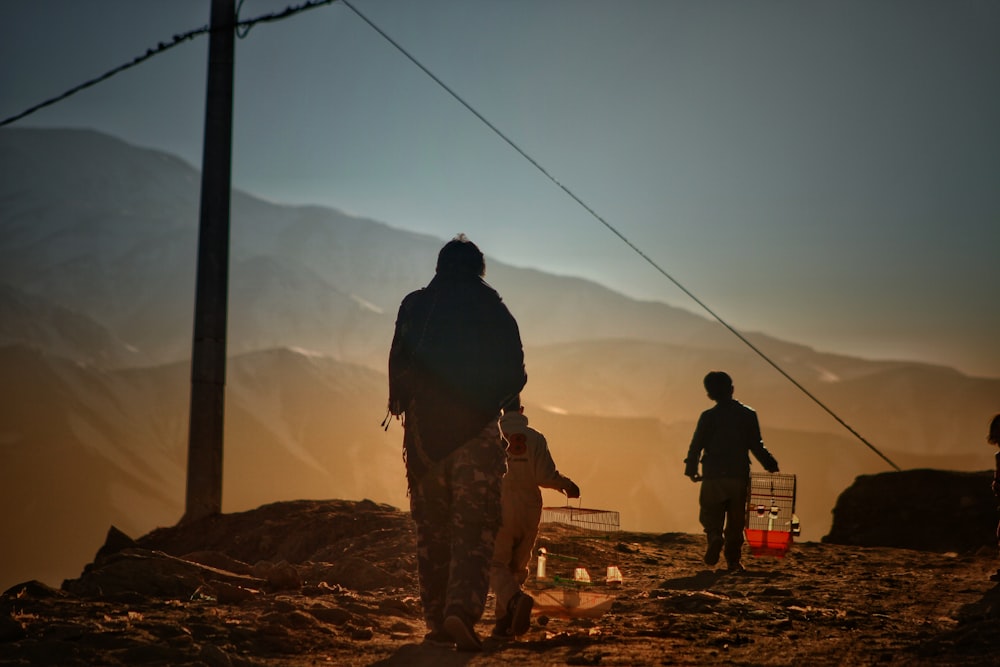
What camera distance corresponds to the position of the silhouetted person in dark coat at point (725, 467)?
40.5 feet

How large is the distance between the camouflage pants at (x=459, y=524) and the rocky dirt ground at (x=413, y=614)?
1.05ft

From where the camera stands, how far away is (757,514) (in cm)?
1398

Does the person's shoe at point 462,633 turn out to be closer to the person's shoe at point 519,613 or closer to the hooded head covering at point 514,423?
the person's shoe at point 519,613

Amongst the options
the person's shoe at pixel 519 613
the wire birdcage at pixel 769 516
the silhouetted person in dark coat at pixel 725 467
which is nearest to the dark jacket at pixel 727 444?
the silhouetted person in dark coat at pixel 725 467

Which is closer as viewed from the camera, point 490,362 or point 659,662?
point 659,662

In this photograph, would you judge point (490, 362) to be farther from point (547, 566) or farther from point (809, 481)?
point (809, 481)

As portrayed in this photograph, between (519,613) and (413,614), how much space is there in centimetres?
165

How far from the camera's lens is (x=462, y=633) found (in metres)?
6.23

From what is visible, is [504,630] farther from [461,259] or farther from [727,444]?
[727,444]

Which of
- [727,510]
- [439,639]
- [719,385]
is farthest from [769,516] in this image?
[439,639]

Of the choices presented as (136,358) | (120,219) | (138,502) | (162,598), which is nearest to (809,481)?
(138,502)

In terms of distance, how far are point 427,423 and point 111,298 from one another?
429ft

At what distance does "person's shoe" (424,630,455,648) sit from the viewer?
6.56 m

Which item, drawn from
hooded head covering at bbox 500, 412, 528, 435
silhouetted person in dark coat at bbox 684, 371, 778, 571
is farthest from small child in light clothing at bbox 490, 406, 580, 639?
silhouetted person in dark coat at bbox 684, 371, 778, 571
